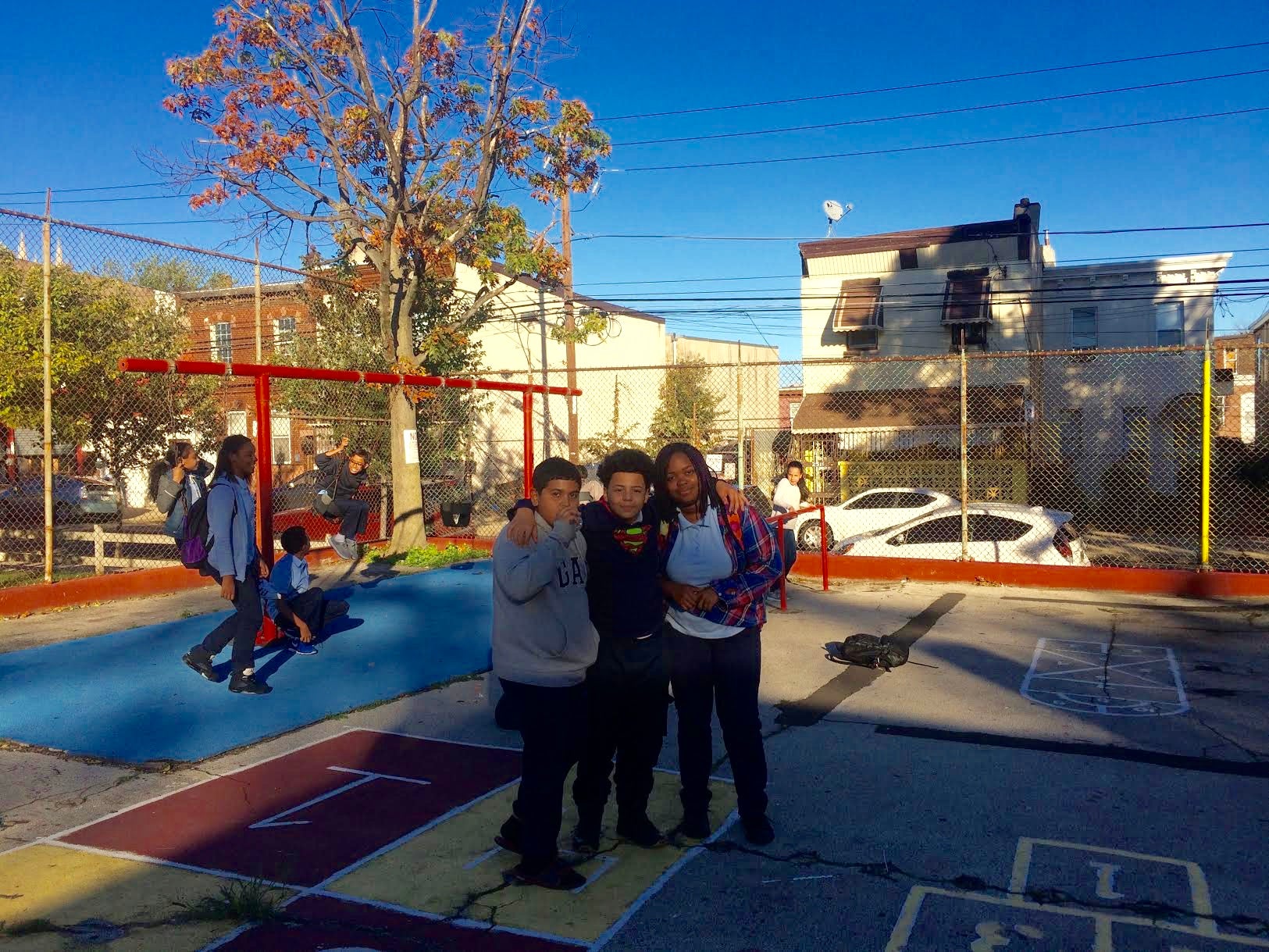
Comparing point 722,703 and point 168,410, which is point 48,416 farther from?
point 722,703

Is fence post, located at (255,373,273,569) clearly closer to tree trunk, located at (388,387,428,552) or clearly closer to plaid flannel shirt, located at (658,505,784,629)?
tree trunk, located at (388,387,428,552)

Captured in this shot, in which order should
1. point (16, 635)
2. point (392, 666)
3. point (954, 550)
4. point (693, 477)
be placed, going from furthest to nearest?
point (954, 550) → point (16, 635) → point (392, 666) → point (693, 477)

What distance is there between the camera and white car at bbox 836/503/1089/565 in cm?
1232

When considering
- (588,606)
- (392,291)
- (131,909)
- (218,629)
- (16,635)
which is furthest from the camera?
(392,291)

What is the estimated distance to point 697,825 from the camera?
14.6 feet

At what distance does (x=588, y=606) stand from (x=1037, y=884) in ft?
6.82

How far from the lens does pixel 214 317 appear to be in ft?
53.9

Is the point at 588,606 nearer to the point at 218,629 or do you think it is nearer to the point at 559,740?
the point at 559,740

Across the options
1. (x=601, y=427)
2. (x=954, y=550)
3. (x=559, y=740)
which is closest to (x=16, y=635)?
(x=559, y=740)

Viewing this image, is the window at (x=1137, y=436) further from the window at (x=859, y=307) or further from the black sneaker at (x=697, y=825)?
the black sneaker at (x=697, y=825)

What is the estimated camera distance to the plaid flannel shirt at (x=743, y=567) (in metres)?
4.39

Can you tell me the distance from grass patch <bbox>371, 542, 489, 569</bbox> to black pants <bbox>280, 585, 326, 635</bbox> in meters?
4.82

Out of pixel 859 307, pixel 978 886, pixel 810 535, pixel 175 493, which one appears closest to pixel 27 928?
pixel 978 886

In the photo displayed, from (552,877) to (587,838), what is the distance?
15.7 inches
